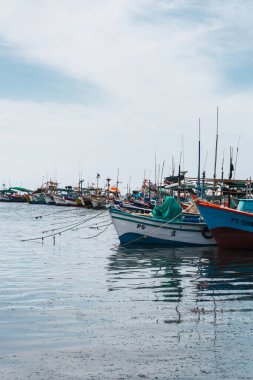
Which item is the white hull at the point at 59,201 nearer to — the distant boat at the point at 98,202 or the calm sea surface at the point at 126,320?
the distant boat at the point at 98,202

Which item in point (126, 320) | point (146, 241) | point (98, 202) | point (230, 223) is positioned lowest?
point (98, 202)

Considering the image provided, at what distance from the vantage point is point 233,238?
30.7 metres

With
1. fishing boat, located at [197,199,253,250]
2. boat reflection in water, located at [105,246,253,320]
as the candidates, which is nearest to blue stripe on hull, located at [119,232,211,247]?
boat reflection in water, located at [105,246,253,320]

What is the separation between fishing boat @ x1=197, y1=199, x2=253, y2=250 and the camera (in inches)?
1183

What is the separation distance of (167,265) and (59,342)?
545 inches

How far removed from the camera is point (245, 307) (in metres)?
14.3

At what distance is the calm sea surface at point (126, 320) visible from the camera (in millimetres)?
9320

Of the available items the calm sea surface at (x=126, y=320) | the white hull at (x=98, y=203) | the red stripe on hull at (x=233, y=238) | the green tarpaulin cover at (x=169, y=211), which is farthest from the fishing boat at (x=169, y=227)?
the white hull at (x=98, y=203)

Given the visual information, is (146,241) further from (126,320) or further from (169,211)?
(126,320)

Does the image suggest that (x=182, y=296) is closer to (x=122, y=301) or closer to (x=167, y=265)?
(x=122, y=301)

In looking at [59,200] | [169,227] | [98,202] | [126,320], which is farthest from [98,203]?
[126,320]

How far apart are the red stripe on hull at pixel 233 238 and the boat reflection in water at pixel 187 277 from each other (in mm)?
727

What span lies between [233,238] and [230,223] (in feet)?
3.21

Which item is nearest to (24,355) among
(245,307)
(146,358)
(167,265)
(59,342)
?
(59,342)
